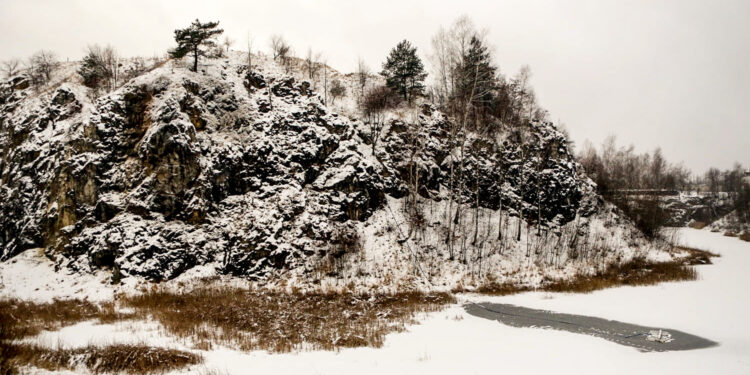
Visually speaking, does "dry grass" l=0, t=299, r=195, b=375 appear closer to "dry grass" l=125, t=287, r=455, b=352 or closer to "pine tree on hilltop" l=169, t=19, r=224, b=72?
"dry grass" l=125, t=287, r=455, b=352

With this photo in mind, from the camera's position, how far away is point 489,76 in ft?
110

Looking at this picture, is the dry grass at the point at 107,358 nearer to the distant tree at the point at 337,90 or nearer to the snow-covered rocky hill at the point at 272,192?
the snow-covered rocky hill at the point at 272,192

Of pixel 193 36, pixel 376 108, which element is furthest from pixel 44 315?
pixel 376 108

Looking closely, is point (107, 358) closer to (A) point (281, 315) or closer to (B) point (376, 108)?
(A) point (281, 315)

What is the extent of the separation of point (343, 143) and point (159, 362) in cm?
2196

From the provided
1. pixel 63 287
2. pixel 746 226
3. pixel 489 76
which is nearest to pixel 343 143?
pixel 489 76

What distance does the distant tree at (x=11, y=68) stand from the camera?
127 feet

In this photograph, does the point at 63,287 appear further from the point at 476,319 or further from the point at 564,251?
the point at 564,251

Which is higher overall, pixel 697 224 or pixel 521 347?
pixel 697 224

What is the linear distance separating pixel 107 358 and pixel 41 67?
47107 mm

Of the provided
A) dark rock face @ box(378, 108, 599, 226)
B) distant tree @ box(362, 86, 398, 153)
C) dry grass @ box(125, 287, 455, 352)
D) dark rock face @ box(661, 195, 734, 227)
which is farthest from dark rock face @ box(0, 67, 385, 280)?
dark rock face @ box(661, 195, 734, 227)

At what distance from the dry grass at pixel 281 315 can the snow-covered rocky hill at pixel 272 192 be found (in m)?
2.50

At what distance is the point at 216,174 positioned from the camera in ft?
83.2

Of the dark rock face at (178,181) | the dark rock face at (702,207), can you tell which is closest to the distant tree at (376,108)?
the dark rock face at (178,181)
